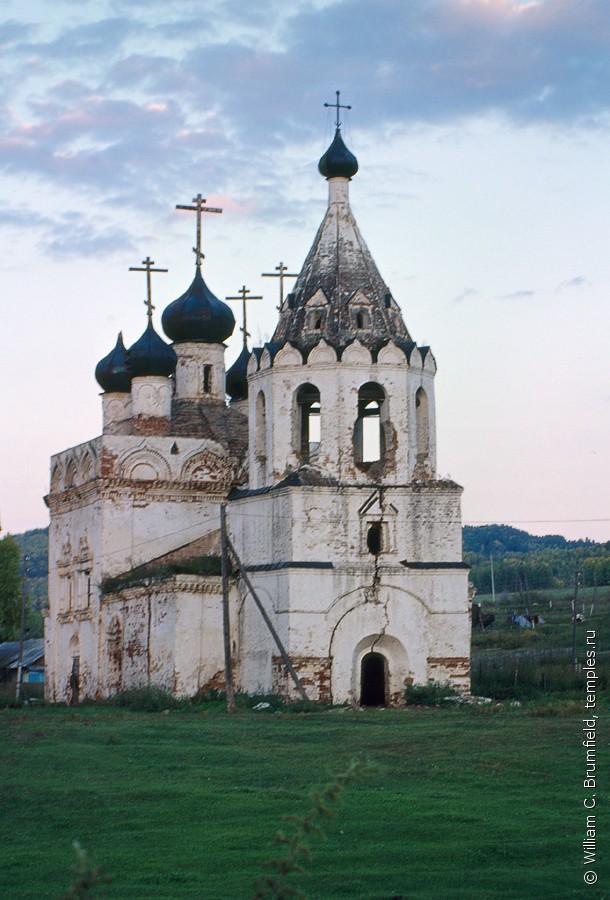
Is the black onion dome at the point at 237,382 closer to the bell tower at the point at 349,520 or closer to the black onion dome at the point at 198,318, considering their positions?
the black onion dome at the point at 198,318

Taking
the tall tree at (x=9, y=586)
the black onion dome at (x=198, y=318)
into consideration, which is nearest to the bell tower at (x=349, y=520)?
the black onion dome at (x=198, y=318)

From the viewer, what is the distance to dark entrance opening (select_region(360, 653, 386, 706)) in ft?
85.0

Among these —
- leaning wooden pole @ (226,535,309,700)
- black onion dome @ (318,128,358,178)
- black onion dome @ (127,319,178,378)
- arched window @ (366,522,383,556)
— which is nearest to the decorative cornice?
leaning wooden pole @ (226,535,309,700)

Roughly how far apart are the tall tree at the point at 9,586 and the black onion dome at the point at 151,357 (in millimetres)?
19958

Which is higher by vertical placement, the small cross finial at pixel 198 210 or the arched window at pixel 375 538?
the small cross finial at pixel 198 210

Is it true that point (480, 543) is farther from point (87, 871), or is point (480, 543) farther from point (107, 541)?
point (87, 871)

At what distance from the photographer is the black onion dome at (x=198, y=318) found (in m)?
32.2

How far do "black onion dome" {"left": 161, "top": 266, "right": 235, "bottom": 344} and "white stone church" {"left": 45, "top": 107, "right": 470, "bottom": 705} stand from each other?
73.1 inches

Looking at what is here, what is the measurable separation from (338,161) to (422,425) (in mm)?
5313

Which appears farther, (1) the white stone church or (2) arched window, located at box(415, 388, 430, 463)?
(2) arched window, located at box(415, 388, 430, 463)

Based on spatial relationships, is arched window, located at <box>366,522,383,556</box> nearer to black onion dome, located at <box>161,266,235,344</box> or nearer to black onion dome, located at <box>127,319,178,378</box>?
black onion dome, located at <box>127,319,178,378</box>

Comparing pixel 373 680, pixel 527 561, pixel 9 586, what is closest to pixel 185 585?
pixel 373 680

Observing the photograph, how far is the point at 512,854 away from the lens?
10898mm

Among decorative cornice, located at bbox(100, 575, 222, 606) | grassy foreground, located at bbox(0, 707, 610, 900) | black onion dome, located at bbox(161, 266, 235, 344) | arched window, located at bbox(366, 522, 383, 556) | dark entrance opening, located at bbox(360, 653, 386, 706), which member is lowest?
grassy foreground, located at bbox(0, 707, 610, 900)
